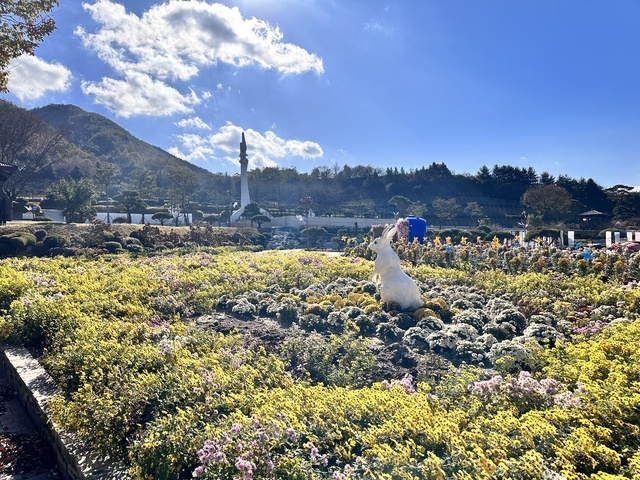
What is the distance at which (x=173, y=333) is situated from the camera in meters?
5.47

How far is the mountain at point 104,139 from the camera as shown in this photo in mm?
89188

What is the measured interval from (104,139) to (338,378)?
117 metres

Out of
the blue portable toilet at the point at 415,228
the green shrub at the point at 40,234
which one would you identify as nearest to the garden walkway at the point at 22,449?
the green shrub at the point at 40,234

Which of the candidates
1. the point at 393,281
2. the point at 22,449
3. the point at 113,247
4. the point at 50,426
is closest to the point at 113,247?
the point at 113,247

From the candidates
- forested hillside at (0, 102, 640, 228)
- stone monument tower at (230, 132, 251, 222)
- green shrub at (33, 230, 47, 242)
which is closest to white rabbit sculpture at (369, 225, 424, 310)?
green shrub at (33, 230, 47, 242)

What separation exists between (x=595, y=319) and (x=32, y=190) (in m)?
57.8

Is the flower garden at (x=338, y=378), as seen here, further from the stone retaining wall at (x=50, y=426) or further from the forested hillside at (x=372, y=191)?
the forested hillside at (x=372, y=191)

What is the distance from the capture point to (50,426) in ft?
12.5

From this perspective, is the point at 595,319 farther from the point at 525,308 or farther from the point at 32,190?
the point at 32,190

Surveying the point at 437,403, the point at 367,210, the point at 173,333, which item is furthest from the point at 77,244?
the point at 367,210

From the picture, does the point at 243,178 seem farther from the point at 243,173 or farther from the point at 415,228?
the point at 415,228

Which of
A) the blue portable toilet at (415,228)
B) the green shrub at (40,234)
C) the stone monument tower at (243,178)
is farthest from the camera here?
the stone monument tower at (243,178)

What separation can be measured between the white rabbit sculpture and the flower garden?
37 cm

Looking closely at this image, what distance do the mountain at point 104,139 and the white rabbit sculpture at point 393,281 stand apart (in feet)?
280
